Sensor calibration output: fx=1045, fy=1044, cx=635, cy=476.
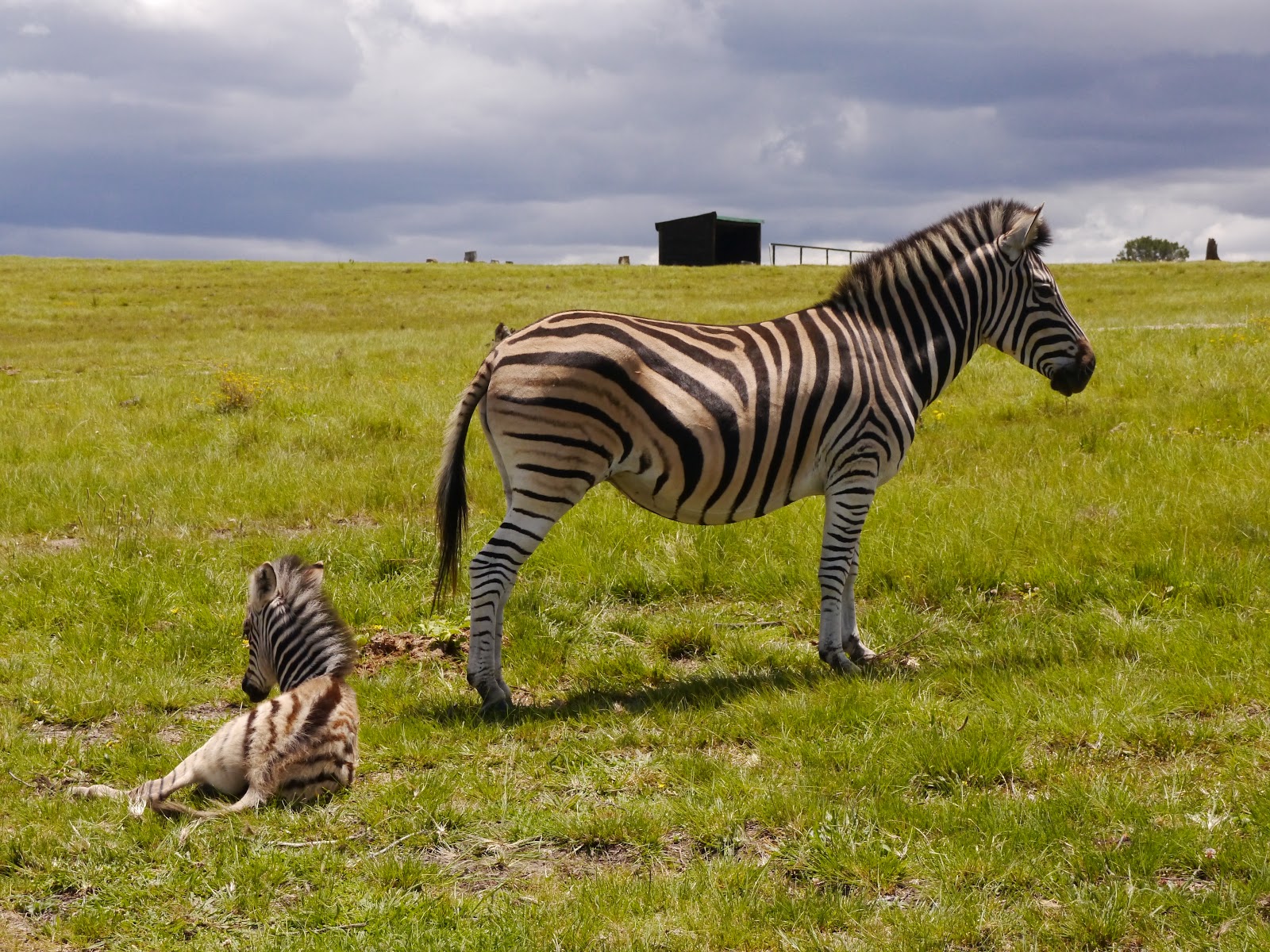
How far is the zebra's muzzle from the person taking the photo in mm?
7918

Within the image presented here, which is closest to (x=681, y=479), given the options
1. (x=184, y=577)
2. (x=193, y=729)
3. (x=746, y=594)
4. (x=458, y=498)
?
(x=458, y=498)

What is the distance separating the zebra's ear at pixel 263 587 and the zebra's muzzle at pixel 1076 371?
225 inches

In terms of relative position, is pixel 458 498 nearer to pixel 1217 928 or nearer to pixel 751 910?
pixel 751 910

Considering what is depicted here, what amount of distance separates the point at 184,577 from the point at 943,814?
21.0 feet

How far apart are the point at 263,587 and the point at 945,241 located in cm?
536

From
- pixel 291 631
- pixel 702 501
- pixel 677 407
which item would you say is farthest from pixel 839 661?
pixel 291 631

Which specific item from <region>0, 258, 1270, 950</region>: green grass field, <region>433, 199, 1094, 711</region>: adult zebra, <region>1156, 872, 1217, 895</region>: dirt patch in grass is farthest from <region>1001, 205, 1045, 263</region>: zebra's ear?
<region>1156, 872, 1217, 895</region>: dirt patch in grass

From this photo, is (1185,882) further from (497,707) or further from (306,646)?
(306,646)

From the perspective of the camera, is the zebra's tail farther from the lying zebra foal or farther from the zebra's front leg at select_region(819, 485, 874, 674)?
the zebra's front leg at select_region(819, 485, 874, 674)

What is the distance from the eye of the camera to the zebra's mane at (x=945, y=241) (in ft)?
24.8

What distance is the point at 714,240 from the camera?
2399 inches

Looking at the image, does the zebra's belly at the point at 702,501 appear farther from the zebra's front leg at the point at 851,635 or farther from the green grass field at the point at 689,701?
the green grass field at the point at 689,701

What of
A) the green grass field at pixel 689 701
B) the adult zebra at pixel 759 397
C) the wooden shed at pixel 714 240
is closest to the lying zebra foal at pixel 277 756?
the green grass field at pixel 689 701

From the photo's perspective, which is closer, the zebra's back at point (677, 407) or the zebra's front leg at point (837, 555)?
the zebra's back at point (677, 407)
